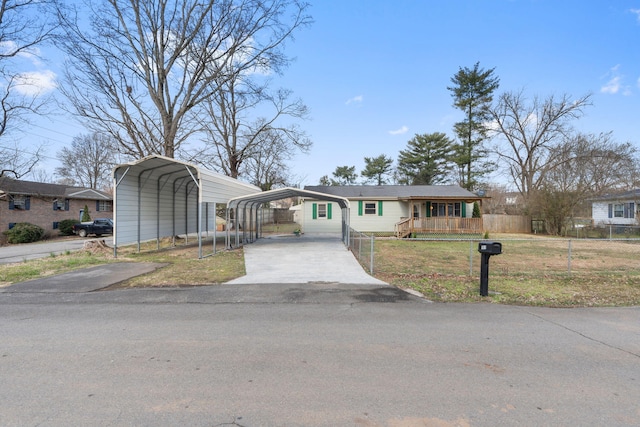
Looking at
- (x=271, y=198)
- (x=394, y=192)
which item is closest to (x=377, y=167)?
(x=394, y=192)

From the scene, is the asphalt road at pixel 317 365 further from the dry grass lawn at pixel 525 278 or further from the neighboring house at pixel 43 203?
the neighboring house at pixel 43 203

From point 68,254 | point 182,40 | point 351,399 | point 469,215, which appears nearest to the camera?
point 351,399

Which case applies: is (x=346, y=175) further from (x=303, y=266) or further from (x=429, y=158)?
(x=303, y=266)

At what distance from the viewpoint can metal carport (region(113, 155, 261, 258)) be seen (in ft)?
40.9

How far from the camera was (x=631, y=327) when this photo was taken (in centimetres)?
488

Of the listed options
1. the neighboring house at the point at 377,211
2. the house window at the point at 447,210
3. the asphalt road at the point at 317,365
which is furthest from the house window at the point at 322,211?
the asphalt road at the point at 317,365

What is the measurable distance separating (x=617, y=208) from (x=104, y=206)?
48.6 m

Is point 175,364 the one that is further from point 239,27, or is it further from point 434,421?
point 239,27

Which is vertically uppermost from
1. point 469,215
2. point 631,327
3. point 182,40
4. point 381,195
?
point 182,40

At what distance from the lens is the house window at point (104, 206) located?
1312 inches

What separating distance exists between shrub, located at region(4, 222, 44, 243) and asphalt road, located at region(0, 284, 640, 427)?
854 inches

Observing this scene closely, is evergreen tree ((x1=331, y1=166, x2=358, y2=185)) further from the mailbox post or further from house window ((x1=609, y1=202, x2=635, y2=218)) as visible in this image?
the mailbox post

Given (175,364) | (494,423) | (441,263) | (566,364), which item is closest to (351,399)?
(494,423)

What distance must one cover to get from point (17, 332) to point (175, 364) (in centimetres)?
286
